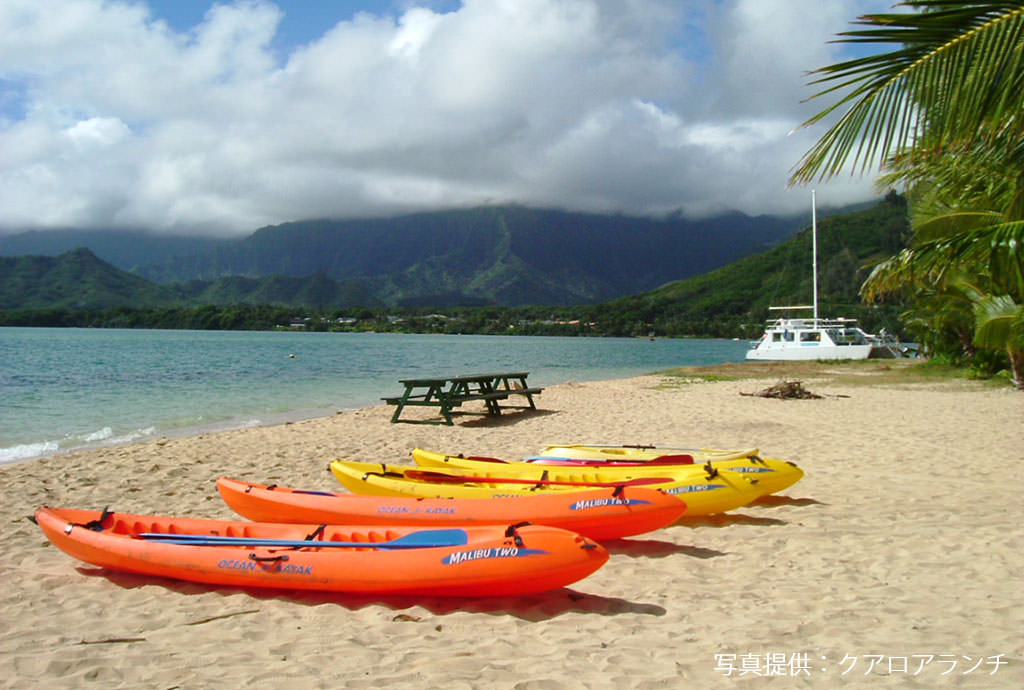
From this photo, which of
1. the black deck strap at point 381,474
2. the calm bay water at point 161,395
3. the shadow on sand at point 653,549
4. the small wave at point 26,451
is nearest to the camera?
the shadow on sand at point 653,549

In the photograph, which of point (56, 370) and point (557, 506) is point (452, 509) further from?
point (56, 370)

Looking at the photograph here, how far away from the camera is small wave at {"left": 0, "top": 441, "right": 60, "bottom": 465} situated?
35.4 ft

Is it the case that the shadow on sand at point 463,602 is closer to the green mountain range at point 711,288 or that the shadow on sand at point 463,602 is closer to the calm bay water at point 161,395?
the calm bay water at point 161,395

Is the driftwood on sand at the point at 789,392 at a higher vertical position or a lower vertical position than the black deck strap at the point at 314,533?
lower

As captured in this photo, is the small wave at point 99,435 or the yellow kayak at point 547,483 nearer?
the yellow kayak at point 547,483

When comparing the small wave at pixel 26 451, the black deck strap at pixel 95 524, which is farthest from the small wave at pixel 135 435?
the black deck strap at pixel 95 524

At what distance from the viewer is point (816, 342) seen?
39000mm

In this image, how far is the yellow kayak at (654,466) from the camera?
6238 mm

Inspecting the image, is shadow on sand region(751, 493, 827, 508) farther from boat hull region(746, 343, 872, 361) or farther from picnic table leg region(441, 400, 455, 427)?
boat hull region(746, 343, 872, 361)

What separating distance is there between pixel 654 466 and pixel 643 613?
2.64 m

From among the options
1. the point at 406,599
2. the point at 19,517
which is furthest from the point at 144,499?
the point at 406,599

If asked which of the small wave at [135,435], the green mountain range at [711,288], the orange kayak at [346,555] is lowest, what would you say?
the small wave at [135,435]

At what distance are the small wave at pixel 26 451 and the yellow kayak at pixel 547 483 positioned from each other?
704 centimetres

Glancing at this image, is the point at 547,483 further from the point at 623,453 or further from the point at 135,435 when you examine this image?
the point at 135,435
